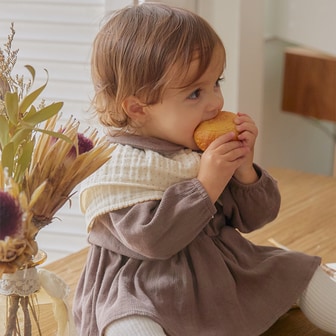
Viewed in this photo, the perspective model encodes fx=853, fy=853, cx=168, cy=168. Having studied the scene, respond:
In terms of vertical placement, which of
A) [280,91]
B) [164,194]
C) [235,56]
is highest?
[164,194]

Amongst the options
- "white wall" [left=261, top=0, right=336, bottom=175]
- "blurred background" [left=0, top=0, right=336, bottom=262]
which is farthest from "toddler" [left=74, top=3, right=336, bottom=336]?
"white wall" [left=261, top=0, right=336, bottom=175]

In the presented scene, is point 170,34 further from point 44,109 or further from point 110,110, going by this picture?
point 44,109

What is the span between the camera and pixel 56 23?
1.71m

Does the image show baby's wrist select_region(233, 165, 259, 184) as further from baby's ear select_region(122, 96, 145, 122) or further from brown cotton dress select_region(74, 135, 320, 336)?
baby's ear select_region(122, 96, 145, 122)

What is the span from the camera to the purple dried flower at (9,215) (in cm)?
87

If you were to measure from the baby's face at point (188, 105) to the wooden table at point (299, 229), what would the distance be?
36 centimetres

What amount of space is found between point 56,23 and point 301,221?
642 millimetres

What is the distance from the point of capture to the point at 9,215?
0.88 meters

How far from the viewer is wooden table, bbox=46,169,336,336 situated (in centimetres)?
134

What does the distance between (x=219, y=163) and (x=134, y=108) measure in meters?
0.14

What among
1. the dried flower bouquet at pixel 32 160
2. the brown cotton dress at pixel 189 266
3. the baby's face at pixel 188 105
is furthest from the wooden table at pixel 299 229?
the dried flower bouquet at pixel 32 160

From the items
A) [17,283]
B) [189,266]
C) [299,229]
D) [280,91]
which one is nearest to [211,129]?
[189,266]

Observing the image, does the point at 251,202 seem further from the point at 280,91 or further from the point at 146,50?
the point at 280,91

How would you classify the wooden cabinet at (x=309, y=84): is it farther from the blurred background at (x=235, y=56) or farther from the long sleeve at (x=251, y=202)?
the long sleeve at (x=251, y=202)
